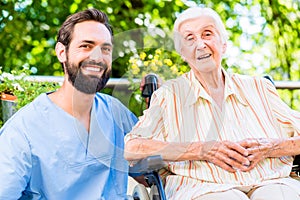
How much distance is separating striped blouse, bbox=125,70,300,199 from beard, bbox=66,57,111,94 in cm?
22

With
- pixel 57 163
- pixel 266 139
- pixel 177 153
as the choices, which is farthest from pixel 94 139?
pixel 266 139

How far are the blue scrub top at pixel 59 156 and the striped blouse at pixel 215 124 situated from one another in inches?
6.3

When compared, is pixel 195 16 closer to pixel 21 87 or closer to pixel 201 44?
pixel 201 44

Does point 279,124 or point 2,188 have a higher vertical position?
point 279,124

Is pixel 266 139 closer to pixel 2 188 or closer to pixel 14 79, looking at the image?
pixel 2 188

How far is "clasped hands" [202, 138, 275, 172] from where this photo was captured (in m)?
2.31

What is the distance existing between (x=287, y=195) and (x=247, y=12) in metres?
3.20

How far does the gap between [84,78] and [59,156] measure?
12.3 inches

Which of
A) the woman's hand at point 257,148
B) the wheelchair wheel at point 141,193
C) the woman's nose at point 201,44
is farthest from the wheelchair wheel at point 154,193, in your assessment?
the woman's nose at point 201,44

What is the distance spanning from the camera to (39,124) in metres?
2.39

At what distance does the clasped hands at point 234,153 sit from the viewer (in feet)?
7.59

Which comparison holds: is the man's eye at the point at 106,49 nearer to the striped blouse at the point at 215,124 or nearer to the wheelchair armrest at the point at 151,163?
the striped blouse at the point at 215,124

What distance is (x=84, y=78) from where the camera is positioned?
2.40 m

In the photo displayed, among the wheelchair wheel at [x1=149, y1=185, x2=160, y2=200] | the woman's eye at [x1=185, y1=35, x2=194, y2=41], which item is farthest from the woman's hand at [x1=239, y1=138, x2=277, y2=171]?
the woman's eye at [x1=185, y1=35, x2=194, y2=41]
